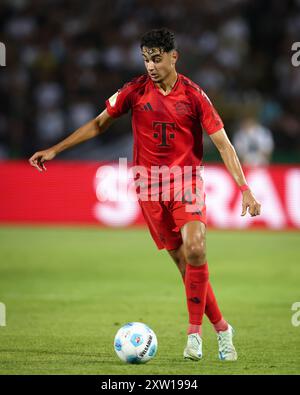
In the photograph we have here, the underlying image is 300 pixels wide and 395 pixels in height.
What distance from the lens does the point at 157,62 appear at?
6.53 metres

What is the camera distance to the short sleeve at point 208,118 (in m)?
6.49

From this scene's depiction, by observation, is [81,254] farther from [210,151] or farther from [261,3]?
[261,3]

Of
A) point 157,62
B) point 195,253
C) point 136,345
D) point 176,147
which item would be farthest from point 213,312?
point 157,62

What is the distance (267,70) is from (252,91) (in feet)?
2.08

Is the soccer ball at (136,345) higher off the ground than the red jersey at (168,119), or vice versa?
the red jersey at (168,119)

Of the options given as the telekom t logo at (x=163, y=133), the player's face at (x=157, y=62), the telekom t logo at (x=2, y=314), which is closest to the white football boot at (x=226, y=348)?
the telekom t logo at (x=163, y=133)

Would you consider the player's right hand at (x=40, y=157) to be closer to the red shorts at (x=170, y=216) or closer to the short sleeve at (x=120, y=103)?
the short sleeve at (x=120, y=103)

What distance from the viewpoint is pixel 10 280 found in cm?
1073

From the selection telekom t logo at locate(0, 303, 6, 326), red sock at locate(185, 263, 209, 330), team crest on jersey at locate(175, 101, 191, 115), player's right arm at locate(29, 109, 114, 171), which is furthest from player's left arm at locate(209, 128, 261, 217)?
telekom t logo at locate(0, 303, 6, 326)

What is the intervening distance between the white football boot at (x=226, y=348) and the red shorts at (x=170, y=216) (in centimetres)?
74

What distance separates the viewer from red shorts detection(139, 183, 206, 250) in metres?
6.53

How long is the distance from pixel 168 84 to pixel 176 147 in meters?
0.48

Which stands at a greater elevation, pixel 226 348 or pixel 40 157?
pixel 40 157

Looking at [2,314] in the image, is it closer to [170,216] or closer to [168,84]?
[170,216]
